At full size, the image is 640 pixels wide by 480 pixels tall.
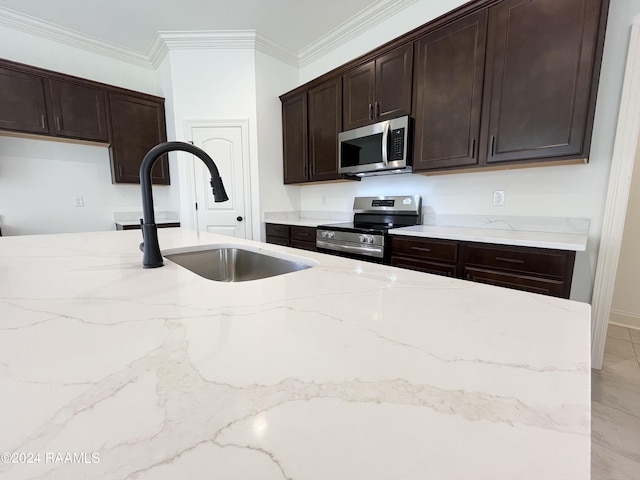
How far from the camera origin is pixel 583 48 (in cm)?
149

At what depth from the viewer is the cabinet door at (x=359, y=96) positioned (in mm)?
2428

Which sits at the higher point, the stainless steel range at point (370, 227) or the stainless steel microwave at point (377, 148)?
the stainless steel microwave at point (377, 148)

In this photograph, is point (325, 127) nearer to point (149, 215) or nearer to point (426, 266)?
point (426, 266)

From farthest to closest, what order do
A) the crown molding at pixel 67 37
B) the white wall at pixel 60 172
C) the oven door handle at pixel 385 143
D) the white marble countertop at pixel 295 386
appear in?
the white wall at pixel 60 172, the crown molding at pixel 67 37, the oven door handle at pixel 385 143, the white marble countertop at pixel 295 386

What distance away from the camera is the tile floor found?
1.15m

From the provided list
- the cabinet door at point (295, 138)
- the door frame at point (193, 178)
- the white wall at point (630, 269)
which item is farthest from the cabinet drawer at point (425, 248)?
the door frame at point (193, 178)

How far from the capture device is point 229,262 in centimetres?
132

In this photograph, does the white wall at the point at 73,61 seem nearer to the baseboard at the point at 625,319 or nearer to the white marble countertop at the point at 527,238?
the white marble countertop at the point at 527,238

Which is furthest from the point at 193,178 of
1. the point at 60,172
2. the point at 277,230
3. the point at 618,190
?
the point at 618,190

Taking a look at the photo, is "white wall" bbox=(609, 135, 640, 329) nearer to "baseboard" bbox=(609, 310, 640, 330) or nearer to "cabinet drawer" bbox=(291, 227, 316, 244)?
"baseboard" bbox=(609, 310, 640, 330)

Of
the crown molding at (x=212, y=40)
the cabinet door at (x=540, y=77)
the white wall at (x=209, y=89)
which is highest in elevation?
the crown molding at (x=212, y=40)

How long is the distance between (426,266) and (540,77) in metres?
1.30

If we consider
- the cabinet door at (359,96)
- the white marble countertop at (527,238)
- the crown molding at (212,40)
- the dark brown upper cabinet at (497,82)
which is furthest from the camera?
the crown molding at (212,40)

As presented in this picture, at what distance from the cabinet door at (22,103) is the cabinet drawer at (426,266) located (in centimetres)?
360
